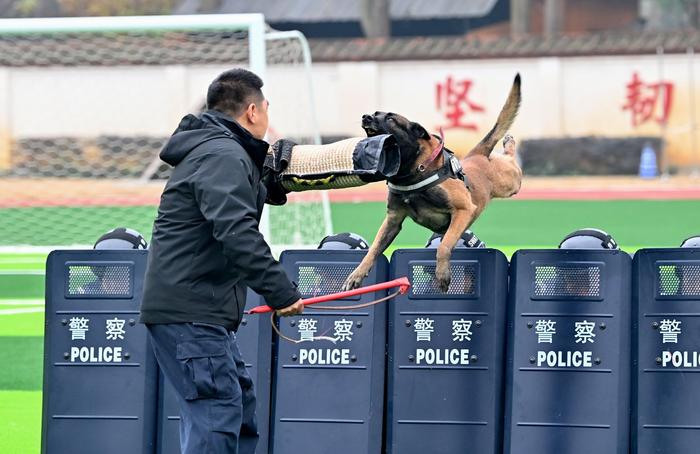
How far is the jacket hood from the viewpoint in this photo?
4660mm

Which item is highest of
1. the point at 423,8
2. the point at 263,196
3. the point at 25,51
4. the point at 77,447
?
the point at 423,8

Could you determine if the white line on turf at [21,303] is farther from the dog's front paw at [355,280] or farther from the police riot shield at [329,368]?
the dog's front paw at [355,280]

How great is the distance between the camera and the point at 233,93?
4.76 meters

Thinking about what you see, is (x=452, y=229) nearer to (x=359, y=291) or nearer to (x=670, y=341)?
(x=359, y=291)

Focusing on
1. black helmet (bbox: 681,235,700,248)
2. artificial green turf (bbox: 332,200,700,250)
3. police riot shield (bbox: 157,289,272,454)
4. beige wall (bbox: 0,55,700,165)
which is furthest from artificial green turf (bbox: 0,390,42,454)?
beige wall (bbox: 0,55,700,165)

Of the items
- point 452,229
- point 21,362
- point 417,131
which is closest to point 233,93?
point 417,131

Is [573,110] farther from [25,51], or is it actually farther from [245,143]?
[245,143]

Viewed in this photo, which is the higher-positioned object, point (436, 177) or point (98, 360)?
point (436, 177)

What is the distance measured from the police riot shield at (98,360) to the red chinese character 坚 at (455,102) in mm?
26448

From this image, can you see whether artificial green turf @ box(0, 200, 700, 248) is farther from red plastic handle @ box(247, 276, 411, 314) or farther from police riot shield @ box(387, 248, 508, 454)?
red plastic handle @ box(247, 276, 411, 314)

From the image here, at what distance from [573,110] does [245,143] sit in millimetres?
27908

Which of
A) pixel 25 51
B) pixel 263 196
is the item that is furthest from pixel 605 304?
pixel 25 51

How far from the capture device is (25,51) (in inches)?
1102

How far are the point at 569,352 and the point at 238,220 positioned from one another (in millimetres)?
1723
